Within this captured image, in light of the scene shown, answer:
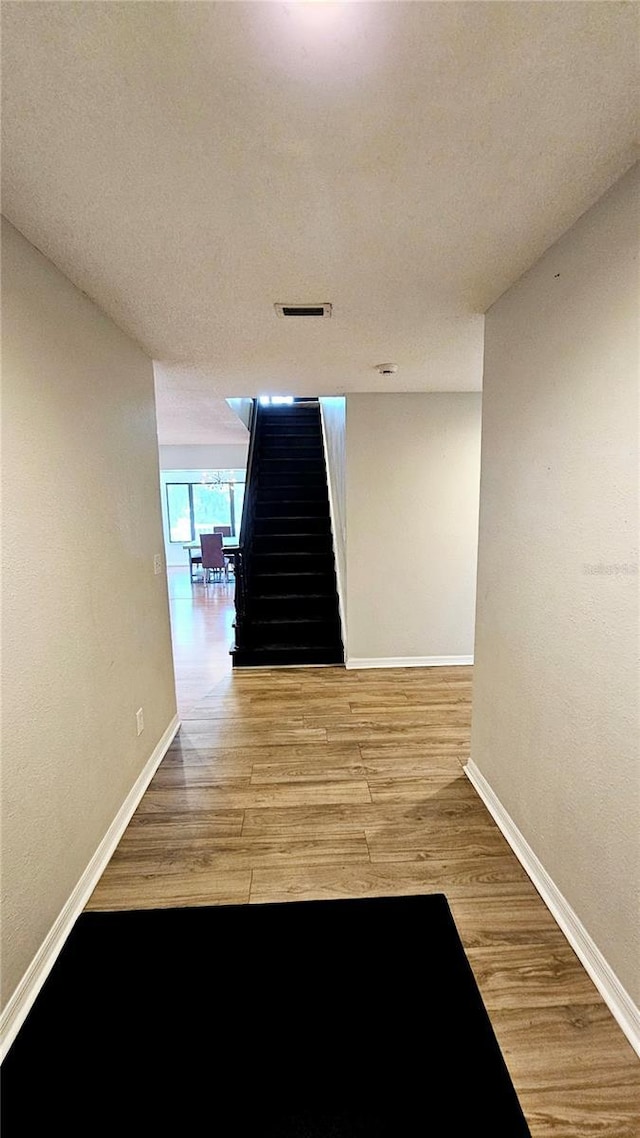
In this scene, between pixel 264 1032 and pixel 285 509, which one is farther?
pixel 285 509

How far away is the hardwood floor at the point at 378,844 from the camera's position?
4.10 feet

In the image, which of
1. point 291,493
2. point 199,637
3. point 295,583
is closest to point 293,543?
point 295,583

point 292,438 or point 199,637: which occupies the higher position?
point 292,438

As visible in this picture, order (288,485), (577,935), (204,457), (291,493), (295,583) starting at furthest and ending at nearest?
1. (204,457)
2. (288,485)
3. (291,493)
4. (295,583)
5. (577,935)

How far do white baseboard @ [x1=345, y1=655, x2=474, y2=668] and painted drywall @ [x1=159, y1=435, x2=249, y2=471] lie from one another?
21.9ft

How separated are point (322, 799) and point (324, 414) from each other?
5.14m

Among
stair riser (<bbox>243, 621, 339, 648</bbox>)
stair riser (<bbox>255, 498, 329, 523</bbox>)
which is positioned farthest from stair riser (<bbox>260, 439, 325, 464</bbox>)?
stair riser (<bbox>243, 621, 339, 648</bbox>)

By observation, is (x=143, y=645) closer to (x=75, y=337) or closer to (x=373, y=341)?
(x=75, y=337)

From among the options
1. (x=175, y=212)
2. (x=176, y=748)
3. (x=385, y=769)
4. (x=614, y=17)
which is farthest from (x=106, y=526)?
(x=614, y=17)

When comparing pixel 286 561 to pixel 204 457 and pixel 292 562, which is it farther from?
pixel 204 457

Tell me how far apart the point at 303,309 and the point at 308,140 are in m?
0.96

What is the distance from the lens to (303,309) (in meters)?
2.06

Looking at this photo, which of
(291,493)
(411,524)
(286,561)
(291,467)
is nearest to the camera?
(411,524)

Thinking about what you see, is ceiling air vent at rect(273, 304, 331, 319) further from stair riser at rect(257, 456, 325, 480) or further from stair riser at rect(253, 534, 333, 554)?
stair riser at rect(257, 456, 325, 480)
